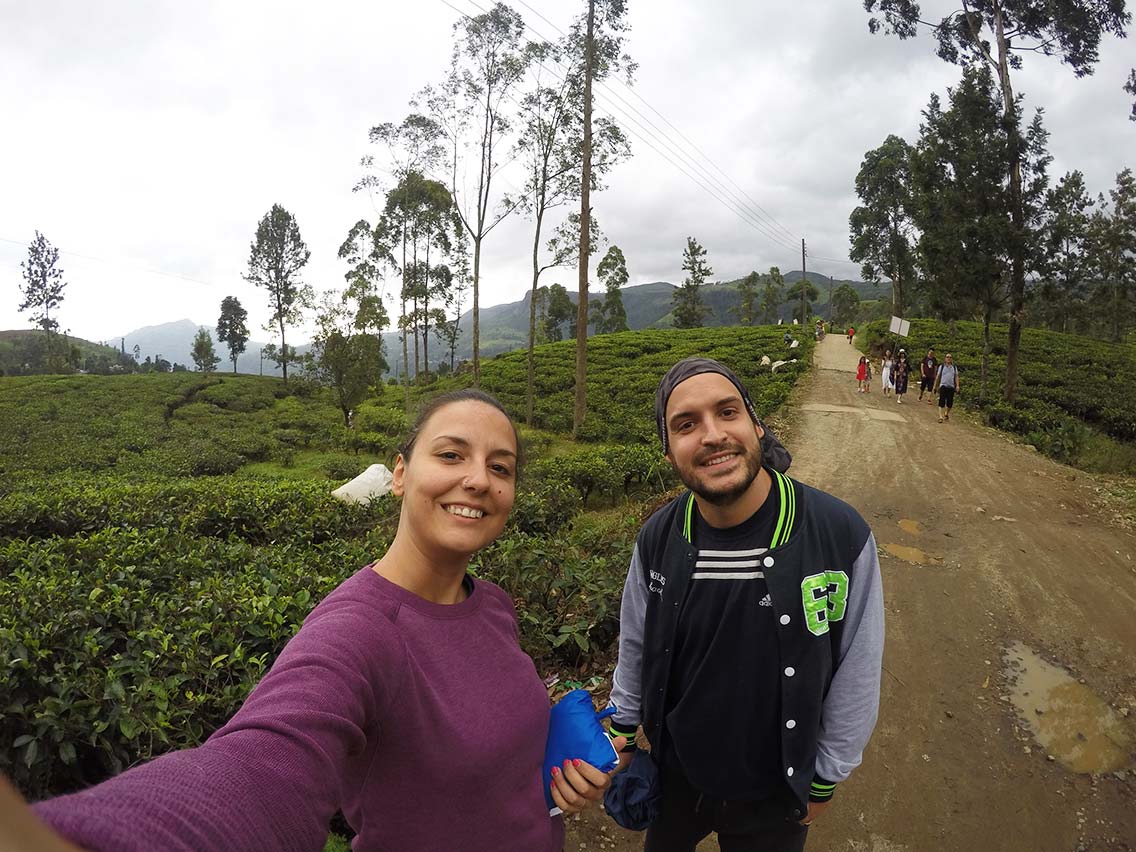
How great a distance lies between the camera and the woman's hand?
0.38 m

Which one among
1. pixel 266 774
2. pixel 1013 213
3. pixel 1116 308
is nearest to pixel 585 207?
pixel 1013 213

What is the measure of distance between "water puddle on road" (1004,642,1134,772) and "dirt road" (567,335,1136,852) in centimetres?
1

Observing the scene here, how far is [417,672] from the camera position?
1.10m

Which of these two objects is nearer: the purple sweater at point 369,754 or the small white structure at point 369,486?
the purple sweater at point 369,754

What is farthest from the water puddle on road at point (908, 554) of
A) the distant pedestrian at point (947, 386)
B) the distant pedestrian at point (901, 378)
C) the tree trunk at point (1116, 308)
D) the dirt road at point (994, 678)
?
the tree trunk at point (1116, 308)

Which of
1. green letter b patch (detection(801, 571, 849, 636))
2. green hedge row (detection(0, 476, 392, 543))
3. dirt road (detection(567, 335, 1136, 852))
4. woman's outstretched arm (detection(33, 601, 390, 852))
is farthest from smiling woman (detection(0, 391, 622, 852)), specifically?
green hedge row (detection(0, 476, 392, 543))

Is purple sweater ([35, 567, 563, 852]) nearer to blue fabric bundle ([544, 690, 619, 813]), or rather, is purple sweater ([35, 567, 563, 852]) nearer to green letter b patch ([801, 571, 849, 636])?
blue fabric bundle ([544, 690, 619, 813])

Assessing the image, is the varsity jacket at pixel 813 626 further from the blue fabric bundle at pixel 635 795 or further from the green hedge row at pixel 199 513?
the green hedge row at pixel 199 513

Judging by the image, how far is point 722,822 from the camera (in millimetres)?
1762

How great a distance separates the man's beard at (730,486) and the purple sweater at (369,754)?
61 cm

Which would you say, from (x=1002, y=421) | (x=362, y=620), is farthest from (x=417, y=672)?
(x=1002, y=421)

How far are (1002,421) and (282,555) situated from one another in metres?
14.3

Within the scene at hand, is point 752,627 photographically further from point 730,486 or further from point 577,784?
point 577,784

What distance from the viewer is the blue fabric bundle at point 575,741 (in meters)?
1.35
